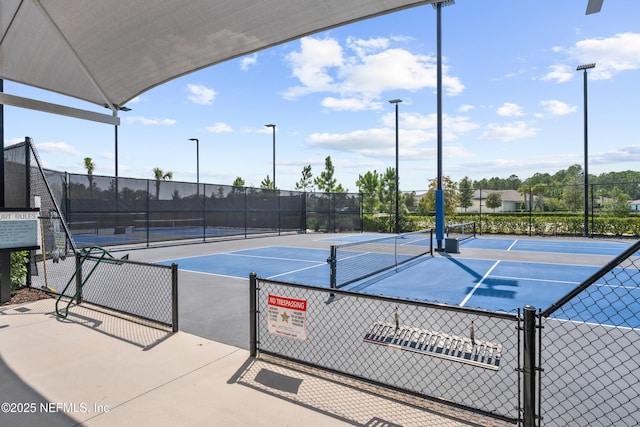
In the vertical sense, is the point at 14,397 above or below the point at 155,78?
below

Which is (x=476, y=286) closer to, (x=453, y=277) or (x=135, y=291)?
(x=453, y=277)

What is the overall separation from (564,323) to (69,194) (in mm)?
16807

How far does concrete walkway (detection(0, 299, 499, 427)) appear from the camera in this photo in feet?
9.77

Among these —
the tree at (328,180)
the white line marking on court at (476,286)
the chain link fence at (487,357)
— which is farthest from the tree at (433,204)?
the chain link fence at (487,357)

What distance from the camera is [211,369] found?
3.86 meters

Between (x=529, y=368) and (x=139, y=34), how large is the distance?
15.9 feet

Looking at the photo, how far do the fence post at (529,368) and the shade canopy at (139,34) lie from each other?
2.56m

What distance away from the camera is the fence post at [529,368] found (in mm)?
2717

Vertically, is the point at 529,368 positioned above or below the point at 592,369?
above

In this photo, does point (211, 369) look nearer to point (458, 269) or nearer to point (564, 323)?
point (564, 323)

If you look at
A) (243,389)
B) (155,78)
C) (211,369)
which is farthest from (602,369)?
(155,78)

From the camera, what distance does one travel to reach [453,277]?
370 inches

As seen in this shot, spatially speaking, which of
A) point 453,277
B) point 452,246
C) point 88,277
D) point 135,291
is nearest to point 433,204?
point 452,246

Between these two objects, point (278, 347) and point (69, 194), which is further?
point (69, 194)
